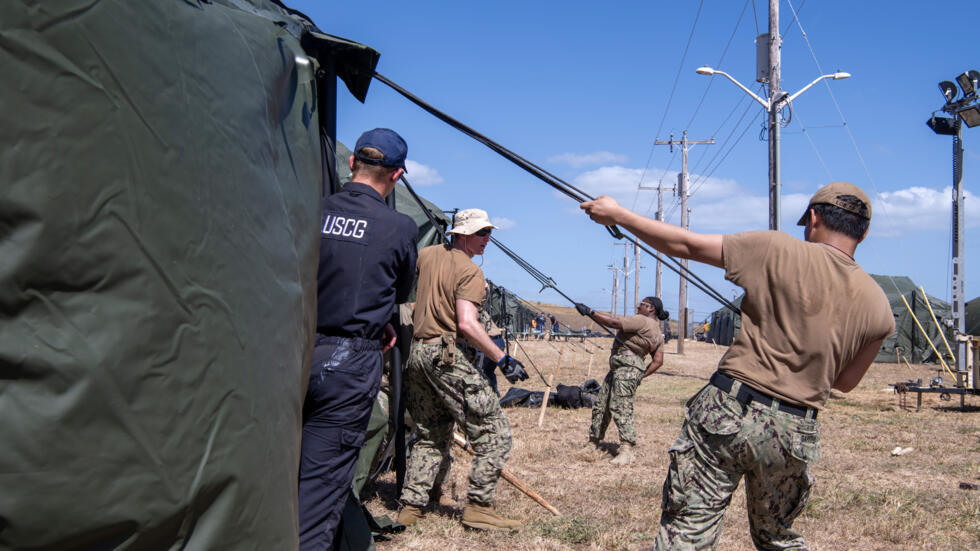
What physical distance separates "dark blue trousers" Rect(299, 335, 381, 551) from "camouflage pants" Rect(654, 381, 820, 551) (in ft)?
4.33

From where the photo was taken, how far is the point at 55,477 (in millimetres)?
1121

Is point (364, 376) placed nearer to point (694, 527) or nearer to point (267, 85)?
point (267, 85)

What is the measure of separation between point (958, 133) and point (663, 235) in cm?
1844

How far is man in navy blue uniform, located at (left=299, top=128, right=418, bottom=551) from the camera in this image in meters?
2.52

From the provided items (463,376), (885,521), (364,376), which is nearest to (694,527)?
(364,376)

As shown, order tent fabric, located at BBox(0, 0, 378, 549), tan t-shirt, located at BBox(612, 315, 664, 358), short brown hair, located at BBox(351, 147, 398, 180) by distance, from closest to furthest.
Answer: tent fabric, located at BBox(0, 0, 378, 549) < short brown hair, located at BBox(351, 147, 398, 180) < tan t-shirt, located at BBox(612, 315, 664, 358)

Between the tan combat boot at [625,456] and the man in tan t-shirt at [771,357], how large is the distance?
4.13 meters

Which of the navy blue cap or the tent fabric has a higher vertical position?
the navy blue cap

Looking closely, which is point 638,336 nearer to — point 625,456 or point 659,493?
point 625,456

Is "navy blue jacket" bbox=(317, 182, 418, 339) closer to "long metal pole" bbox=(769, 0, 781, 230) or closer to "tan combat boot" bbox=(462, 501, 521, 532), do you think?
"tan combat boot" bbox=(462, 501, 521, 532)

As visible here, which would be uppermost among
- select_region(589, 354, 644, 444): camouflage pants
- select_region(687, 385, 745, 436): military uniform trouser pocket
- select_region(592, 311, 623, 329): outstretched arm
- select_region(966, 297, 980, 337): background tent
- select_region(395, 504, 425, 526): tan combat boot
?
select_region(966, 297, 980, 337): background tent

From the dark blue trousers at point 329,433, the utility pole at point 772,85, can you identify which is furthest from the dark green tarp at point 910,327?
the dark blue trousers at point 329,433

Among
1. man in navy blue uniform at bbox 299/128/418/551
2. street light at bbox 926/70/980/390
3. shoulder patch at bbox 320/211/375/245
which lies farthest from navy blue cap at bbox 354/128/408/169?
street light at bbox 926/70/980/390

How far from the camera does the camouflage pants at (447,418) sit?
4305mm
